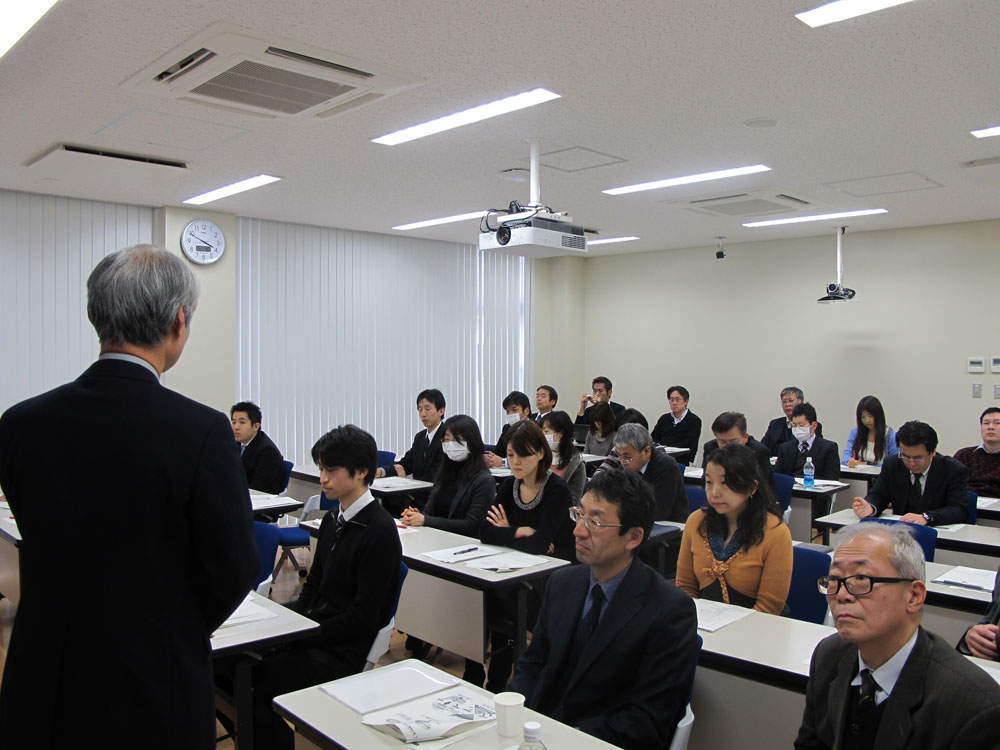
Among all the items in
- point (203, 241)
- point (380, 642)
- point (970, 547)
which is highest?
point (203, 241)

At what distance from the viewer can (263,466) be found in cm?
569

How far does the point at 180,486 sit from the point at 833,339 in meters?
8.29

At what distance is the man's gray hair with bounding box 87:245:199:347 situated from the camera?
4.50ft

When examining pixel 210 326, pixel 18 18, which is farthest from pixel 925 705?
pixel 210 326

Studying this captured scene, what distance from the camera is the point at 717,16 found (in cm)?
288

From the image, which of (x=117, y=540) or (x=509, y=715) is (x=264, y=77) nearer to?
(x=117, y=540)

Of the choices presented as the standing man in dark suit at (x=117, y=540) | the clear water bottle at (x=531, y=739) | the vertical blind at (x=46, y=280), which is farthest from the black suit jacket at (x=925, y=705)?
the vertical blind at (x=46, y=280)

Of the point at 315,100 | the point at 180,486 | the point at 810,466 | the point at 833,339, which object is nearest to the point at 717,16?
the point at 315,100

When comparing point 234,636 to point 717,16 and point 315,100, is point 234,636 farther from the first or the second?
point 717,16

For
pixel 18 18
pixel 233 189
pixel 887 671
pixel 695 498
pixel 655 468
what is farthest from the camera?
pixel 233 189

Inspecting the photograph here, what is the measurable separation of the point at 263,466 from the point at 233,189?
219cm

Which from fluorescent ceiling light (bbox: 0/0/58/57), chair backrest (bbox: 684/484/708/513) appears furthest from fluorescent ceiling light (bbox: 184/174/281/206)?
chair backrest (bbox: 684/484/708/513)

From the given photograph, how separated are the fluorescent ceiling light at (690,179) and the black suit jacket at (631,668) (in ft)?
12.7

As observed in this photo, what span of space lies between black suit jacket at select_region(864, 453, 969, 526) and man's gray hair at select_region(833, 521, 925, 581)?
114 inches
